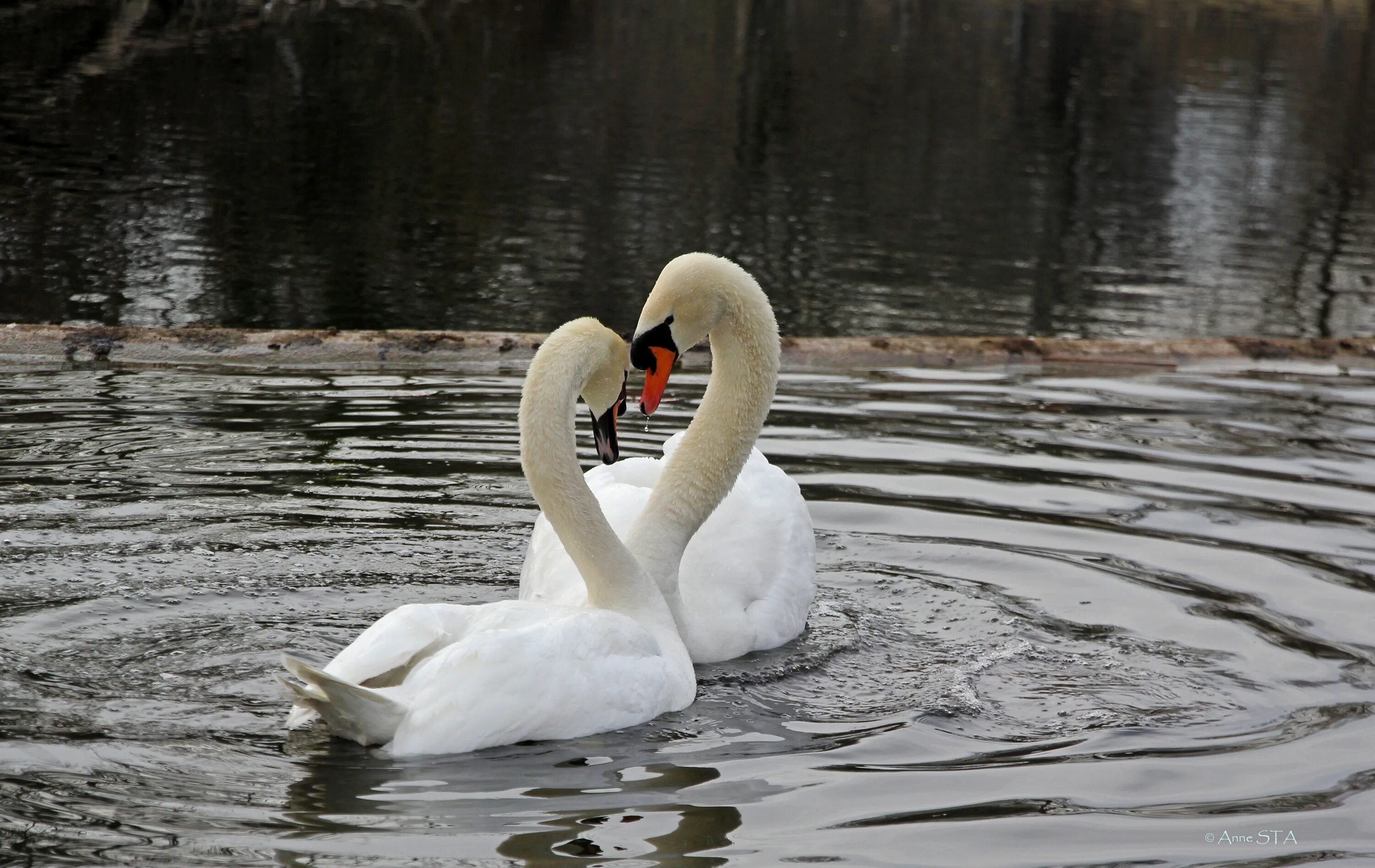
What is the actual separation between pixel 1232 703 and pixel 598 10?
162 feet

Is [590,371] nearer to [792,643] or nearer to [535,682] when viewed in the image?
[535,682]

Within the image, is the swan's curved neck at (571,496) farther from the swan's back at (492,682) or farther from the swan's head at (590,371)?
the swan's back at (492,682)

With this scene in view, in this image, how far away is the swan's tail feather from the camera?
467 cm

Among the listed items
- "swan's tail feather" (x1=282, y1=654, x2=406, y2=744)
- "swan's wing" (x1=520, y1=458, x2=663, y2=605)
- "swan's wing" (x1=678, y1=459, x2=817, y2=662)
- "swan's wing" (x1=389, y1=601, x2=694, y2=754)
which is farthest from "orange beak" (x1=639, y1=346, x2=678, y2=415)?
"swan's tail feather" (x1=282, y1=654, x2=406, y2=744)

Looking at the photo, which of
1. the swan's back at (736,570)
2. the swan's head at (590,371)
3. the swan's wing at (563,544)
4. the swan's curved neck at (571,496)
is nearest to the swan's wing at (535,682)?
the swan's curved neck at (571,496)

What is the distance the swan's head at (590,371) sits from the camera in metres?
5.68

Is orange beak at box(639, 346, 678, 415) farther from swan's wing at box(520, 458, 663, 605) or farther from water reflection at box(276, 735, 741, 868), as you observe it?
water reflection at box(276, 735, 741, 868)

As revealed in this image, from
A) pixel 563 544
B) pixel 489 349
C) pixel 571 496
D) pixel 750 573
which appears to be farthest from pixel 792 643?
pixel 489 349

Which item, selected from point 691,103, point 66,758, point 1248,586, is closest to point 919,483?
point 1248,586

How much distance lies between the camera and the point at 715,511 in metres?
6.71

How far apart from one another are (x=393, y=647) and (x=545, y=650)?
47cm

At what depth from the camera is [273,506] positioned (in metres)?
7.45

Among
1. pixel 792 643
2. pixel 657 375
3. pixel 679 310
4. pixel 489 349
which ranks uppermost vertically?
pixel 679 310

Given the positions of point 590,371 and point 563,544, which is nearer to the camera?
point 590,371
